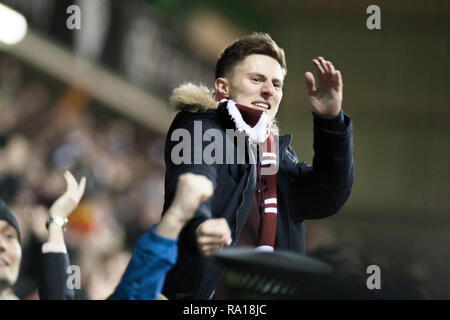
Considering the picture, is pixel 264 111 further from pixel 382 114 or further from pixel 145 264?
pixel 382 114

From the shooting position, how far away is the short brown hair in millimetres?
2869

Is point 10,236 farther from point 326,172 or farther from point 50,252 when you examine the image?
point 326,172

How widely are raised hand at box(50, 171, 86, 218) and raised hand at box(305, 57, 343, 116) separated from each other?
93 cm

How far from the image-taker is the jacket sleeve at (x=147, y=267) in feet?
6.48

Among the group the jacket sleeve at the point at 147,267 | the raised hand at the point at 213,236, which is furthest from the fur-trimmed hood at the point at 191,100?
the jacket sleeve at the point at 147,267

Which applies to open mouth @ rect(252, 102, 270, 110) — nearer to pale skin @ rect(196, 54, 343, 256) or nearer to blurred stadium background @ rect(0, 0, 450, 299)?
pale skin @ rect(196, 54, 343, 256)

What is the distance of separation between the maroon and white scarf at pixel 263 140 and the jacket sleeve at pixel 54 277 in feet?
2.29

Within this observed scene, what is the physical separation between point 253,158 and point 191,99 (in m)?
0.33

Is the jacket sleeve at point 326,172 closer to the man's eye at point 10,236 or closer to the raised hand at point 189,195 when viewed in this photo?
the raised hand at point 189,195

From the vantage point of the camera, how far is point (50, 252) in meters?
2.49

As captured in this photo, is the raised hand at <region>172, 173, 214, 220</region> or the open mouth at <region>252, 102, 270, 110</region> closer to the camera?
the raised hand at <region>172, 173, 214, 220</region>

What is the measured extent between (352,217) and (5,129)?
5800 mm
